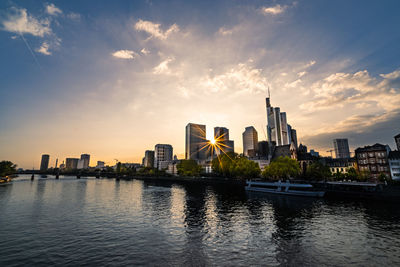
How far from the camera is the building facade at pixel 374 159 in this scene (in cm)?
10581

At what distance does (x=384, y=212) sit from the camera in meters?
45.2

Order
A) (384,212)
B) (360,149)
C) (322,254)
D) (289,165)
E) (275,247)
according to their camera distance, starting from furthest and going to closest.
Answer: (360,149)
(289,165)
(384,212)
(275,247)
(322,254)

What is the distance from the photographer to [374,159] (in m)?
110

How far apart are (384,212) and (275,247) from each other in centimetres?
4066

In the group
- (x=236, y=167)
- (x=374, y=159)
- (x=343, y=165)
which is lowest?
(x=236, y=167)

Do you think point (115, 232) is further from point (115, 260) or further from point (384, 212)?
point (384, 212)

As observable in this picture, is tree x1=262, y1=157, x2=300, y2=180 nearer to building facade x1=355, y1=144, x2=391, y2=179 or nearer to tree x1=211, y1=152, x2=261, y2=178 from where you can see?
tree x1=211, y1=152, x2=261, y2=178

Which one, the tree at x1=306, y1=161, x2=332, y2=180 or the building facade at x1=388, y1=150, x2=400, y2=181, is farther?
the tree at x1=306, y1=161, x2=332, y2=180

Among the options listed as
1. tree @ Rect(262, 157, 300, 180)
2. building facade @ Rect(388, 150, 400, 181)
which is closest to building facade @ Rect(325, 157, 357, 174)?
building facade @ Rect(388, 150, 400, 181)

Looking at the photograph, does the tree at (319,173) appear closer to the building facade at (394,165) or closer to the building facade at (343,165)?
the building facade at (343,165)

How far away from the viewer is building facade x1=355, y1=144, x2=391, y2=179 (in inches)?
4166

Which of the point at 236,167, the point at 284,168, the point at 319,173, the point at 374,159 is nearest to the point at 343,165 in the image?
the point at 374,159

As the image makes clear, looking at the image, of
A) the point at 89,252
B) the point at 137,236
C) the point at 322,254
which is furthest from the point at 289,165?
the point at 89,252

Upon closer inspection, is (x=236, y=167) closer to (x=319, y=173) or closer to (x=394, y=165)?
(x=319, y=173)
